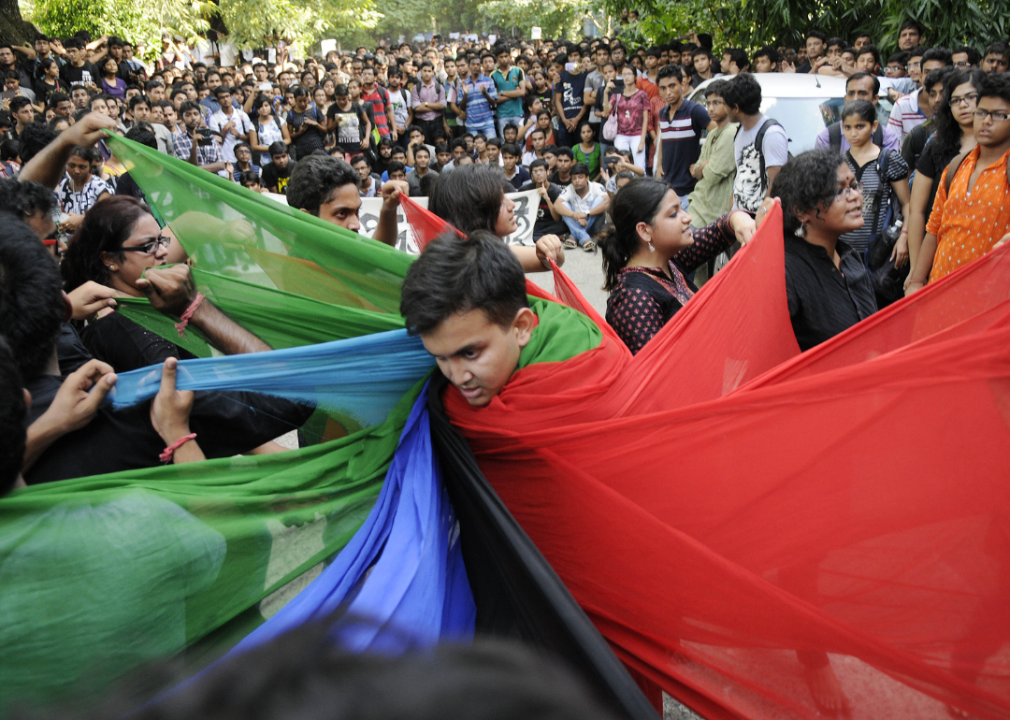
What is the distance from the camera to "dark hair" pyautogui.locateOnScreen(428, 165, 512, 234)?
111 inches

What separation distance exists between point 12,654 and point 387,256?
1389mm

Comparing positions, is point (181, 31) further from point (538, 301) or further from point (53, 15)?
point (538, 301)

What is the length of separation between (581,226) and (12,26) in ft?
39.8

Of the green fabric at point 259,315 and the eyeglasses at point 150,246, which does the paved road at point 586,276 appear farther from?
the green fabric at point 259,315

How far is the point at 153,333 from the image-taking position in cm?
250

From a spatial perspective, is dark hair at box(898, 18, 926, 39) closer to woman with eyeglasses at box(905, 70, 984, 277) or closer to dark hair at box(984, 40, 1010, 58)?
dark hair at box(984, 40, 1010, 58)

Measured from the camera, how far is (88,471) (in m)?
1.75

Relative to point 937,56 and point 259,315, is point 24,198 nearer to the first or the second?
point 259,315

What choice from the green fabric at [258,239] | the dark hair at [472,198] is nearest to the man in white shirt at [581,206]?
the dark hair at [472,198]

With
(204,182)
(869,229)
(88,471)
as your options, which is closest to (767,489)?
(88,471)

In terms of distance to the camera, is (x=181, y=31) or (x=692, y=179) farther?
(x=181, y=31)

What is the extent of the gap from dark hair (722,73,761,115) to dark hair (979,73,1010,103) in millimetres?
1830

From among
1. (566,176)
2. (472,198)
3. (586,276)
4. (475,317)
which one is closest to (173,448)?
(475,317)

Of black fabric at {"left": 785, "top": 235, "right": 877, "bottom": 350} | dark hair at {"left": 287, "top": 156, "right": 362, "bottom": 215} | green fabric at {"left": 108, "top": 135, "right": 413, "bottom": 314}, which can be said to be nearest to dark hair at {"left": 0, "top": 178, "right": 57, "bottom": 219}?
green fabric at {"left": 108, "top": 135, "right": 413, "bottom": 314}
